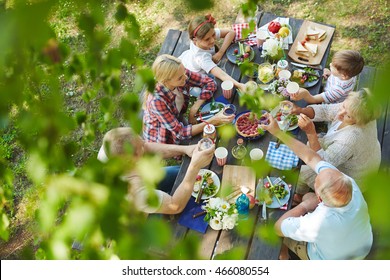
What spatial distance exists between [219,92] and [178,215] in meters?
1.22

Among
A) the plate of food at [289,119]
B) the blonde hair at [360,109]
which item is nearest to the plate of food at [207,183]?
the plate of food at [289,119]

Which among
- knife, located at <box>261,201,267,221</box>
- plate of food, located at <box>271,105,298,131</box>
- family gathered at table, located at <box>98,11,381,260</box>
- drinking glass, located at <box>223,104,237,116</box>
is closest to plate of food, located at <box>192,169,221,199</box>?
family gathered at table, located at <box>98,11,381,260</box>

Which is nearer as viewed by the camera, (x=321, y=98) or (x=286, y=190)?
(x=286, y=190)

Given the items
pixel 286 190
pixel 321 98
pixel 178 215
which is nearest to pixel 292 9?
pixel 321 98

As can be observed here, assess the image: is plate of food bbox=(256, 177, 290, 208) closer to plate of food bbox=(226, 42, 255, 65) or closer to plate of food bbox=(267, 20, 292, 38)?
plate of food bbox=(226, 42, 255, 65)

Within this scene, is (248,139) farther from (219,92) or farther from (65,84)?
(65,84)

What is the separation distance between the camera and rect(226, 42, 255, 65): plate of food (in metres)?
3.93

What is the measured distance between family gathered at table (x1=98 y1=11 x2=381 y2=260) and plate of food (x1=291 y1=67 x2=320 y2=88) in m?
0.01

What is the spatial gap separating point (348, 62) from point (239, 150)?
3.82ft

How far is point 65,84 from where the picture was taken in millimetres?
5172

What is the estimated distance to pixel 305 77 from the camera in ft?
12.3

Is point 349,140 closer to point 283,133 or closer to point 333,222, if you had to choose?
point 283,133

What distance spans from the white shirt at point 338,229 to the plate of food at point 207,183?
0.55 m
